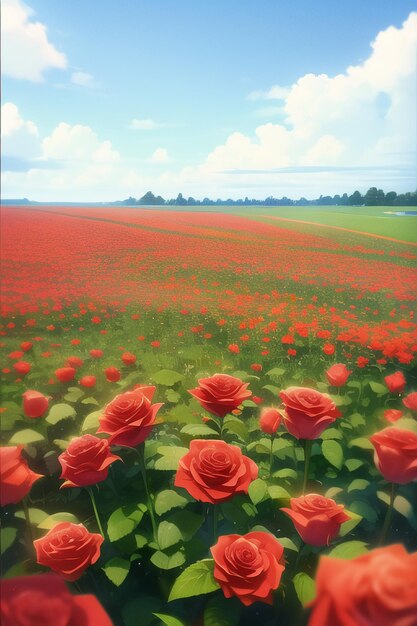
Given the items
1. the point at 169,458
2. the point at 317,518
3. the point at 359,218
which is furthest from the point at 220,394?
the point at 359,218

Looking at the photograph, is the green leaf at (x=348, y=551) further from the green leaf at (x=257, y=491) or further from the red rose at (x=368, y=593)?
the red rose at (x=368, y=593)

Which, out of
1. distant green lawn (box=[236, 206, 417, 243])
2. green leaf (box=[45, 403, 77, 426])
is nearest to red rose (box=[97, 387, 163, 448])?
green leaf (box=[45, 403, 77, 426])

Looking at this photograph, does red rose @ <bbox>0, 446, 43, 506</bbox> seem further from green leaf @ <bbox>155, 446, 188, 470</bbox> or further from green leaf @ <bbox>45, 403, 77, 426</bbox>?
green leaf @ <bbox>45, 403, 77, 426</bbox>

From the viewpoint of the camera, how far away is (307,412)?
36.5 inches

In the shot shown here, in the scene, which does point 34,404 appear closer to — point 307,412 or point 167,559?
point 167,559

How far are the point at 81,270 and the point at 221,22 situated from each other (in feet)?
5.60

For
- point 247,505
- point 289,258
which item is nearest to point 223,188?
point 289,258

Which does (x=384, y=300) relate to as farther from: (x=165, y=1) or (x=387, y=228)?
(x=165, y=1)

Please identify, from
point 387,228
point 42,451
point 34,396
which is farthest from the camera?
point 387,228

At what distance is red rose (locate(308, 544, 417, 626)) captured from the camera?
0.36m

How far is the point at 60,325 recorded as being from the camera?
2662 millimetres

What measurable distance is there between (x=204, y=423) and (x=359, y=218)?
188 cm

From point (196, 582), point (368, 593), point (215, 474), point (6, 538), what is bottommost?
point (6, 538)

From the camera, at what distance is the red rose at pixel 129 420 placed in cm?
86
